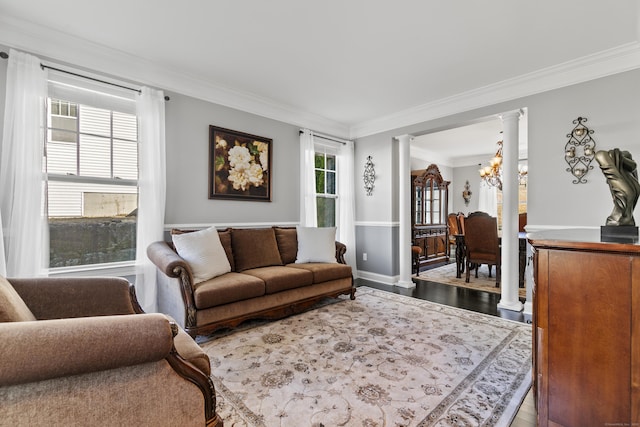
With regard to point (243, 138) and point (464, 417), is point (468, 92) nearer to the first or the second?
point (243, 138)

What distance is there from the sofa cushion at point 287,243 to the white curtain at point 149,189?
132 centimetres

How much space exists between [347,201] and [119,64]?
134 inches

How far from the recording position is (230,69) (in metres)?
3.06

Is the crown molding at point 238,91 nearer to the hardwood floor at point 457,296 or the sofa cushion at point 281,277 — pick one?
the sofa cushion at point 281,277

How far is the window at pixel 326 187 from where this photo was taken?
4.71 metres

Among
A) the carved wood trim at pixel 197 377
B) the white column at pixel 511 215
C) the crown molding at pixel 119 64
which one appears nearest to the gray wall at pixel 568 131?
the white column at pixel 511 215

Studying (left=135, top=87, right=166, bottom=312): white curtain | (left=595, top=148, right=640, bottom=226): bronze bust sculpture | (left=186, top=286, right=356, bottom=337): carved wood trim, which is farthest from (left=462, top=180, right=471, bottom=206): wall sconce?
(left=135, top=87, right=166, bottom=312): white curtain

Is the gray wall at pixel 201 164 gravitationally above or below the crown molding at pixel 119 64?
below

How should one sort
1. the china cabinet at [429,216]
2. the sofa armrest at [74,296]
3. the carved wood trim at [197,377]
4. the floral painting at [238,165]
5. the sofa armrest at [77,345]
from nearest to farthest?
the sofa armrest at [77,345], the carved wood trim at [197,377], the sofa armrest at [74,296], the floral painting at [238,165], the china cabinet at [429,216]

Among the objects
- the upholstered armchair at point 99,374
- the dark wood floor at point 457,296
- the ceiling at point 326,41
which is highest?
the ceiling at point 326,41

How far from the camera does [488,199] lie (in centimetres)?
749

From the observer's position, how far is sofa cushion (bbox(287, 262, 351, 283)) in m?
3.28

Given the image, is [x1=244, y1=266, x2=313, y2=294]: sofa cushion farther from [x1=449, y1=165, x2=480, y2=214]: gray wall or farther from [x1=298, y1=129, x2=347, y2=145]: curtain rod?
[x1=449, y1=165, x2=480, y2=214]: gray wall

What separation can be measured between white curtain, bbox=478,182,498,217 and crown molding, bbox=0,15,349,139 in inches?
227
